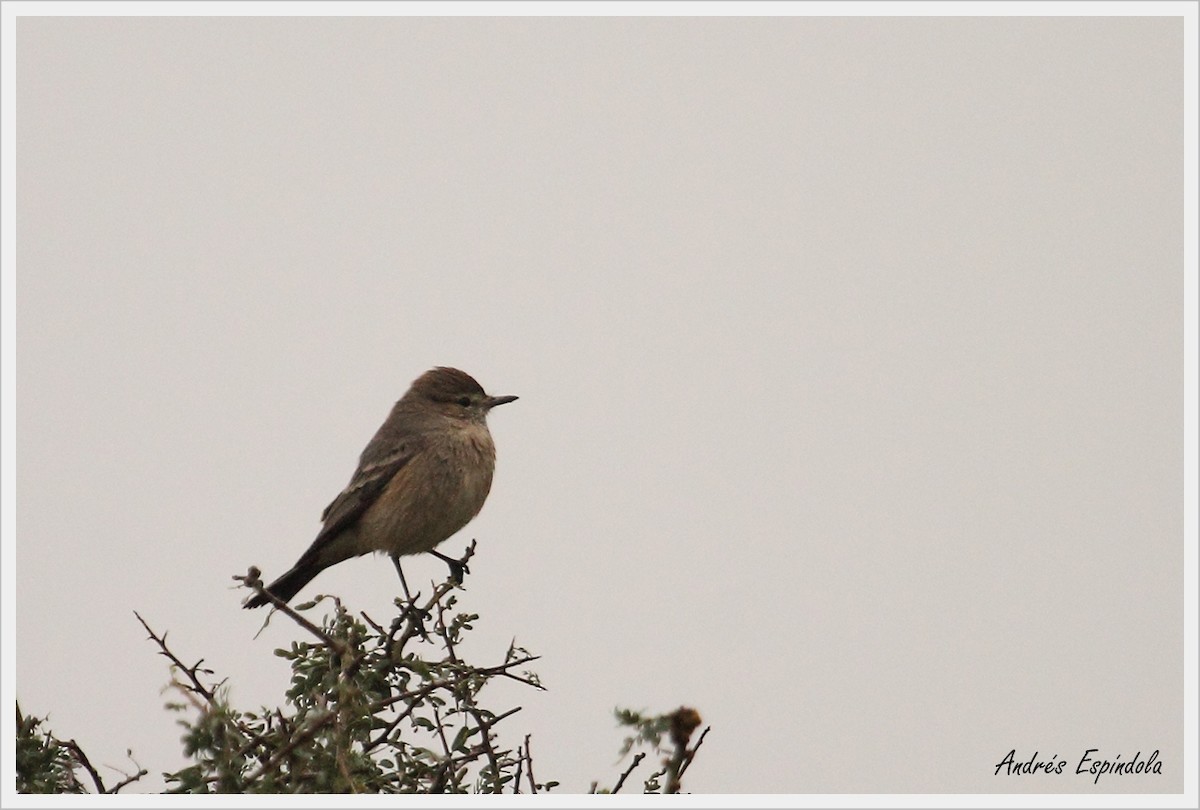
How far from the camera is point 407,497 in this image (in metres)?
8.38

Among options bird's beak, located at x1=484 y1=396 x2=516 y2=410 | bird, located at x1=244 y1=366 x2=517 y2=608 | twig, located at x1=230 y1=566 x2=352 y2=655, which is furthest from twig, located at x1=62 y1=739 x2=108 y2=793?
bird's beak, located at x1=484 y1=396 x2=516 y2=410

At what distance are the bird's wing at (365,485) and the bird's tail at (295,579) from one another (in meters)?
0.18

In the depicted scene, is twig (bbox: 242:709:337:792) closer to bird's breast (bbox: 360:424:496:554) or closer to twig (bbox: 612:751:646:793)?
twig (bbox: 612:751:646:793)

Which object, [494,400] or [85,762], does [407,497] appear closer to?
[494,400]

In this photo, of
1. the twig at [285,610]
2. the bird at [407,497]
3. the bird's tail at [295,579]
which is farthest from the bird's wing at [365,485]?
the twig at [285,610]

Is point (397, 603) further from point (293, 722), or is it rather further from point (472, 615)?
point (293, 722)

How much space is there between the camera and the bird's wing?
8453mm

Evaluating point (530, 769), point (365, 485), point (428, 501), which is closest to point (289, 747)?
point (530, 769)

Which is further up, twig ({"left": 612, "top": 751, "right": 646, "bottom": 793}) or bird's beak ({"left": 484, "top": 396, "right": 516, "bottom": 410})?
bird's beak ({"left": 484, "top": 396, "right": 516, "bottom": 410})

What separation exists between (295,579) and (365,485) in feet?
2.51

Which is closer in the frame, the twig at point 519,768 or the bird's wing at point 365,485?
the twig at point 519,768

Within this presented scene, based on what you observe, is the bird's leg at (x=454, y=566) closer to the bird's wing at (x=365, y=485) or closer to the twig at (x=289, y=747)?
the bird's wing at (x=365, y=485)

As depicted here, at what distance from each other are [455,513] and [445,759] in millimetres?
4091

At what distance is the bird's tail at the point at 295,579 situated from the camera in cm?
840
